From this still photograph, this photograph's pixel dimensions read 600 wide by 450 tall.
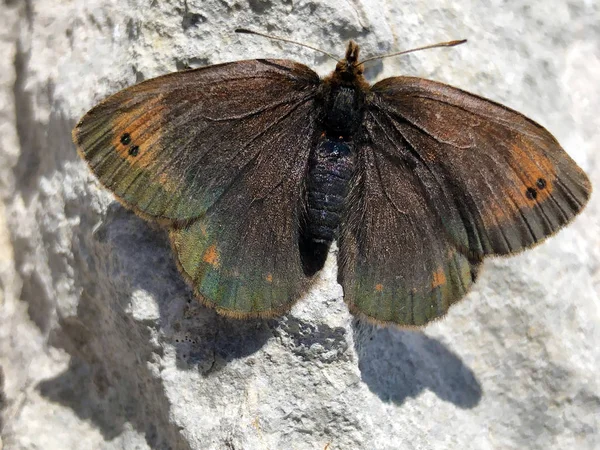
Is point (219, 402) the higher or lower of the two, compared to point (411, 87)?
lower

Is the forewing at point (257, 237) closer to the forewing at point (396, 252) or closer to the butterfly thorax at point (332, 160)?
the butterfly thorax at point (332, 160)

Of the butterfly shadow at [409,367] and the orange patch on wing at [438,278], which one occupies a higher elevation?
the orange patch on wing at [438,278]

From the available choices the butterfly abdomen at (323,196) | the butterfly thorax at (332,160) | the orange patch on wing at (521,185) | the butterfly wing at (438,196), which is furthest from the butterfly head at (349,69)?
the orange patch on wing at (521,185)

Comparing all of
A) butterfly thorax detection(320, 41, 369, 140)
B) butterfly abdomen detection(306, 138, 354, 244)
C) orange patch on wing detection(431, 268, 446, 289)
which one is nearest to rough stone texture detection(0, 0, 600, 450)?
butterfly abdomen detection(306, 138, 354, 244)

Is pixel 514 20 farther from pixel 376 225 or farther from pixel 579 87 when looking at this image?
pixel 376 225

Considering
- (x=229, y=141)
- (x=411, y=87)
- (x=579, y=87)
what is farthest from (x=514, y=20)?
(x=229, y=141)

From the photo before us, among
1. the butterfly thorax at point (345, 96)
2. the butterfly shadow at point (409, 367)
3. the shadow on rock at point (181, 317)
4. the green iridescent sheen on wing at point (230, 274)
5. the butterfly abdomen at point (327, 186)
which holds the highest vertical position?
the butterfly thorax at point (345, 96)

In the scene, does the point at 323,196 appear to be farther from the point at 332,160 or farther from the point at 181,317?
the point at 181,317
